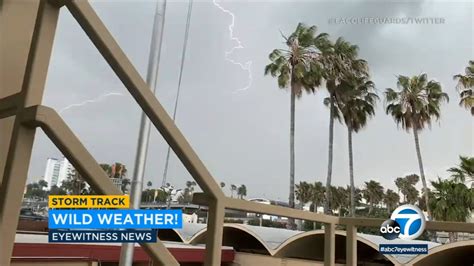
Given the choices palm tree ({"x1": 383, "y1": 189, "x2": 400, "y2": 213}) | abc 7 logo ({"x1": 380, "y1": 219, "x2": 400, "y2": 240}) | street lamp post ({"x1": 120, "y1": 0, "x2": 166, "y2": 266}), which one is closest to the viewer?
street lamp post ({"x1": 120, "y1": 0, "x2": 166, "y2": 266})

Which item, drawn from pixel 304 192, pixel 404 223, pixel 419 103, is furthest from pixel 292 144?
pixel 304 192

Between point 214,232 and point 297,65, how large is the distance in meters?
17.9


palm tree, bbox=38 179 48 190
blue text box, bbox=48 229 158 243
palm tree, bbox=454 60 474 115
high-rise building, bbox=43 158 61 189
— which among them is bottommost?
blue text box, bbox=48 229 158 243

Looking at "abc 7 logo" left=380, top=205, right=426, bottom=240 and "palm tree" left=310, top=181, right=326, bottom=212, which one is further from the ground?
"palm tree" left=310, top=181, right=326, bottom=212

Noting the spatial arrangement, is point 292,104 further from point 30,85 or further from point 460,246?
point 30,85

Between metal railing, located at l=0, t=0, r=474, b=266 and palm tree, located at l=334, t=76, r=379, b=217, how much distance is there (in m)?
18.6

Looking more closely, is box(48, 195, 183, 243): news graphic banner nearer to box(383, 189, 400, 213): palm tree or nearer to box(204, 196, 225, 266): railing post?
box(204, 196, 225, 266): railing post

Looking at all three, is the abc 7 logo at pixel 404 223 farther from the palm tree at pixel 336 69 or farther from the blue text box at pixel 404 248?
the palm tree at pixel 336 69

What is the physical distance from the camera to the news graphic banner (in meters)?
3.17

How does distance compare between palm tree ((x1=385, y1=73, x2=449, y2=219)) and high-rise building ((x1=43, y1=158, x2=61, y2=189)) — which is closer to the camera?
high-rise building ((x1=43, y1=158, x2=61, y2=189))

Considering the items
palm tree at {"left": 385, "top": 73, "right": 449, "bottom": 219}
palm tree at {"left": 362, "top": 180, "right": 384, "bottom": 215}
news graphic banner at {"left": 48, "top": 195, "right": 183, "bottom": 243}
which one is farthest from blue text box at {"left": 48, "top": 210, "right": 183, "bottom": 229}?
palm tree at {"left": 362, "top": 180, "right": 384, "bottom": 215}

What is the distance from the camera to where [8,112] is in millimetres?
2904

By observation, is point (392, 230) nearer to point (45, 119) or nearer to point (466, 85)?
point (45, 119)

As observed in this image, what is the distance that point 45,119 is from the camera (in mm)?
2578
